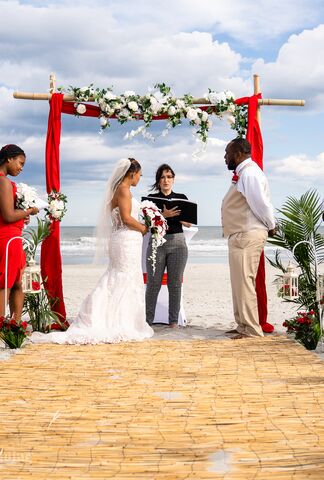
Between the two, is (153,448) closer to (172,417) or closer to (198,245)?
(172,417)

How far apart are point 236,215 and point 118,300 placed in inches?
65.6

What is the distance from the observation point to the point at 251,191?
812 cm

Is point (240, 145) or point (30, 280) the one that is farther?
point (240, 145)

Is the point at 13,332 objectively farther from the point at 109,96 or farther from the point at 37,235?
the point at 109,96

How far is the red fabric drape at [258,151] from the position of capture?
9047 millimetres

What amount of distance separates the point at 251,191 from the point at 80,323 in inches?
96.4

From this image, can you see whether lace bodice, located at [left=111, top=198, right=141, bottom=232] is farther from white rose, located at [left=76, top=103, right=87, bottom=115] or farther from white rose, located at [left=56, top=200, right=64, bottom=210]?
white rose, located at [left=76, top=103, right=87, bottom=115]

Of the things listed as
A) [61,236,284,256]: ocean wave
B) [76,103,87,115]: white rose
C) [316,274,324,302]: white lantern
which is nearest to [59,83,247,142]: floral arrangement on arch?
[76,103,87,115]: white rose

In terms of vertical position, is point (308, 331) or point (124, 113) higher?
point (124, 113)

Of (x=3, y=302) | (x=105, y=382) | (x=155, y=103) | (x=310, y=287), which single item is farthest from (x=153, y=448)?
(x=155, y=103)

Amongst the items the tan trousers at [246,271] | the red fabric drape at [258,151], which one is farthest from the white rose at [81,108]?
the tan trousers at [246,271]

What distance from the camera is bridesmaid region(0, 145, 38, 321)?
300 inches

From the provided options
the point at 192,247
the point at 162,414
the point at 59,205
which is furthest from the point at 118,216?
the point at 192,247

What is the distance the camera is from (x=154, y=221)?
855 centimetres
